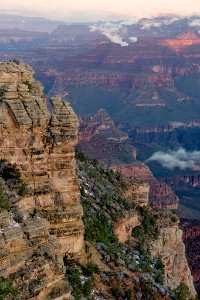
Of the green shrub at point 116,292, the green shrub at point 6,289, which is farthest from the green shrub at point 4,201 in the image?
the green shrub at point 116,292

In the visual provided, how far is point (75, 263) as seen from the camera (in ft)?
63.4

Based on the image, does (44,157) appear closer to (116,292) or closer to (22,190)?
(22,190)

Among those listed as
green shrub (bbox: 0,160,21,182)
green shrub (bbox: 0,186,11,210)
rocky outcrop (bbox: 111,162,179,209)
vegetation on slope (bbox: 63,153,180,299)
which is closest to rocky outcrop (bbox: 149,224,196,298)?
vegetation on slope (bbox: 63,153,180,299)

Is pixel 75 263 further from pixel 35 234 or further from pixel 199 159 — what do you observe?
pixel 199 159

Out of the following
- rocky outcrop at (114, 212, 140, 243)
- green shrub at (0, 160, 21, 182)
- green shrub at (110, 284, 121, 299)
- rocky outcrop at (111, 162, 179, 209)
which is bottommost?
rocky outcrop at (111, 162, 179, 209)

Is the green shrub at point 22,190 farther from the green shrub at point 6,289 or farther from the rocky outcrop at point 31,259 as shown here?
the green shrub at point 6,289

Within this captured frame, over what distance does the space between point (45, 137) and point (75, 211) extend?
2.97 meters

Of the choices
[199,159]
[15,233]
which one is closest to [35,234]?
[15,233]

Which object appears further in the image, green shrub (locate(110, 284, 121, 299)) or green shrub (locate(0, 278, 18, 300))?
green shrub (locate(110, 284, 121, 299))

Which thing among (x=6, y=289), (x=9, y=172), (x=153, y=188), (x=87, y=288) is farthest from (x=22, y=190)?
(x=153, y=188)

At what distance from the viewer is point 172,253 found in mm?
29047

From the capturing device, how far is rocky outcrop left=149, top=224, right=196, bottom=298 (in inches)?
1104

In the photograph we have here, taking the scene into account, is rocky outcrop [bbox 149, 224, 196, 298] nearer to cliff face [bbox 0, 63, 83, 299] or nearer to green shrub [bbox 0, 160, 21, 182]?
cliff face [bbox 0, 63, 83, 299]

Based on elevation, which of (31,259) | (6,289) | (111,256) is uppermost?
(31,259)
